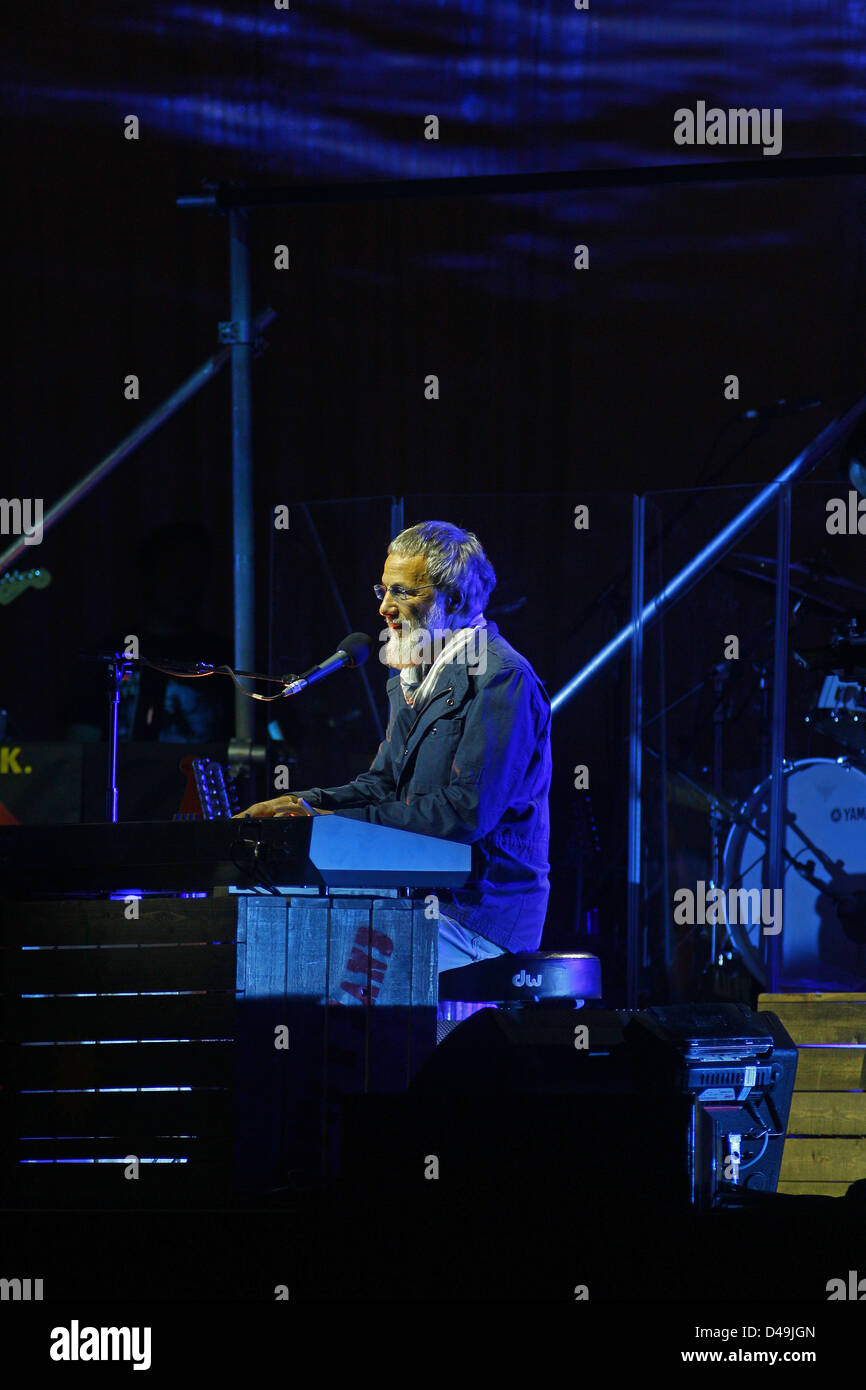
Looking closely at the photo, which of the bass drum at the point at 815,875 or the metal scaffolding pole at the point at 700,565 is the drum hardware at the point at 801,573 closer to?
the metal scaffolding pole at the point at 700,565

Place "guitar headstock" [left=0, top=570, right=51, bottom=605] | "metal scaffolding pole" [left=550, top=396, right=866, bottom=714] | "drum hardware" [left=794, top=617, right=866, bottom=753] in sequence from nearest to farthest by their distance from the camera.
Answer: "drum hardware" [left=794, top=617, right=866, bottom=753] < "metal scaffolding pole" [left=550, top=396, right=866, bottom=714] < "guitar headstock" [left=0, top=570, right=51, bottom=605]

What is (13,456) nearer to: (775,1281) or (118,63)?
(118,63)

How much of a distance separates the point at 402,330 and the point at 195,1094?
4217mm

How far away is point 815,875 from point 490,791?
2023mm

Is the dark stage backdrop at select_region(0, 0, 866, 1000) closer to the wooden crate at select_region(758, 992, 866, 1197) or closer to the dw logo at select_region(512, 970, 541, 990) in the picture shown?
the wooden crate at select_region(758, 992, 866, 1197)

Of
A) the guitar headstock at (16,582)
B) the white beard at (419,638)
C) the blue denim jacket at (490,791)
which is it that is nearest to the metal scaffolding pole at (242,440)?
the guitar headstock at (16,582)

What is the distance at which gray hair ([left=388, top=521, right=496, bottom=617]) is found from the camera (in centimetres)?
328

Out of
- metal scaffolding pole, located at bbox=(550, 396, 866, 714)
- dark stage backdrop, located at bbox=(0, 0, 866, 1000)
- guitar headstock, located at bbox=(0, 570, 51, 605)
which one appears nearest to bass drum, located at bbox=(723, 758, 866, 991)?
metal scaffolding pole, located at bbox=(550, 396, 866, 714)

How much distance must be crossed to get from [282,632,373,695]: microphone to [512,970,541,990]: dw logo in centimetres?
72

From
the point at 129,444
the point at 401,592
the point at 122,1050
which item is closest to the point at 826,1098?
the point at 401,592

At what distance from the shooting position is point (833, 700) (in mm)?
4598

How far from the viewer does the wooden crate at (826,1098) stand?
3.22 meters

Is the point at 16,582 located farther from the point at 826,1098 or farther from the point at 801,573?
the point at 826,1098

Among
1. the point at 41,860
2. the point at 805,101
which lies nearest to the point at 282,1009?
the point at 41,860
